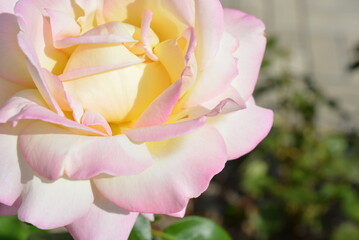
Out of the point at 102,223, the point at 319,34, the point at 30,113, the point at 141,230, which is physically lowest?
the point at 319,34

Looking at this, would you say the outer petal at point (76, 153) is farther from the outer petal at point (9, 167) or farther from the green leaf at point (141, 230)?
the green leaf at point (141, 230)

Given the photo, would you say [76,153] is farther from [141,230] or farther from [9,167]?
[141,230]

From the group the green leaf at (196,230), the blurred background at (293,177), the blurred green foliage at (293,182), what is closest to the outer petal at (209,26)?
the green leaf at (196,230)

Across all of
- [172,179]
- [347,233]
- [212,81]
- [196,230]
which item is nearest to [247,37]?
[212,81]

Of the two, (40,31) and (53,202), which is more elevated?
(40,31)

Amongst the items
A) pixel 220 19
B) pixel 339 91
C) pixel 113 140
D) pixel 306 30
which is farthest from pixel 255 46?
pixel 306 30

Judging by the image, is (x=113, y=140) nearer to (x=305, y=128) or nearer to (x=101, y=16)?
(x=101, y=16)

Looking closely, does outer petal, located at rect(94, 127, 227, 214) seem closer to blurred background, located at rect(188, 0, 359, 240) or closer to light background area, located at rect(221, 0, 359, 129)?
blurred background, located at rect(188, 0, 359, 240)

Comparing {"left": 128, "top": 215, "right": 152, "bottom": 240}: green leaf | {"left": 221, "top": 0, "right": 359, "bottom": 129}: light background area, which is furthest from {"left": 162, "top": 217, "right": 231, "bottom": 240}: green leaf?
{"left": 221, "top": 0, "right": 359, "bottom": 129}: light background area
